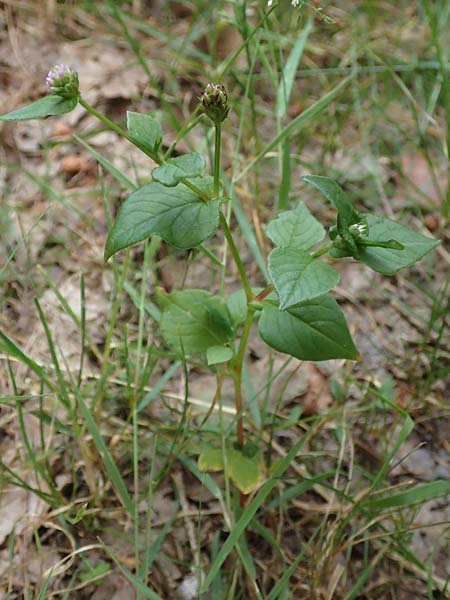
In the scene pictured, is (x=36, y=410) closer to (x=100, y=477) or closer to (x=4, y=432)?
(x=4, y=432)

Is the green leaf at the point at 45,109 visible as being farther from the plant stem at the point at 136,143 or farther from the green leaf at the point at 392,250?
the green leaf at the point at 392,250

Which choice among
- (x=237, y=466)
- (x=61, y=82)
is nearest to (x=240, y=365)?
(x=237, y=466)

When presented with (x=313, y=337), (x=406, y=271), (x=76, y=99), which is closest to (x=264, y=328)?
(x=313, y=337)

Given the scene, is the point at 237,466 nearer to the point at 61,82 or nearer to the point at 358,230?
the point at 358,230

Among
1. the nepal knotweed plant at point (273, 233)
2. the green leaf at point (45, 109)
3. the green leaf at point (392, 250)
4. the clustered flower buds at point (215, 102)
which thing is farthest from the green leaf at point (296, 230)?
the green leaf at point (45, 109)

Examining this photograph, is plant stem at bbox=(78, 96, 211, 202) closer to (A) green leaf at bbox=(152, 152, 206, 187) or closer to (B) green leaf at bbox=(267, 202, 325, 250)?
(A) green leaf at bbox=(152, 152, 206, 187)
